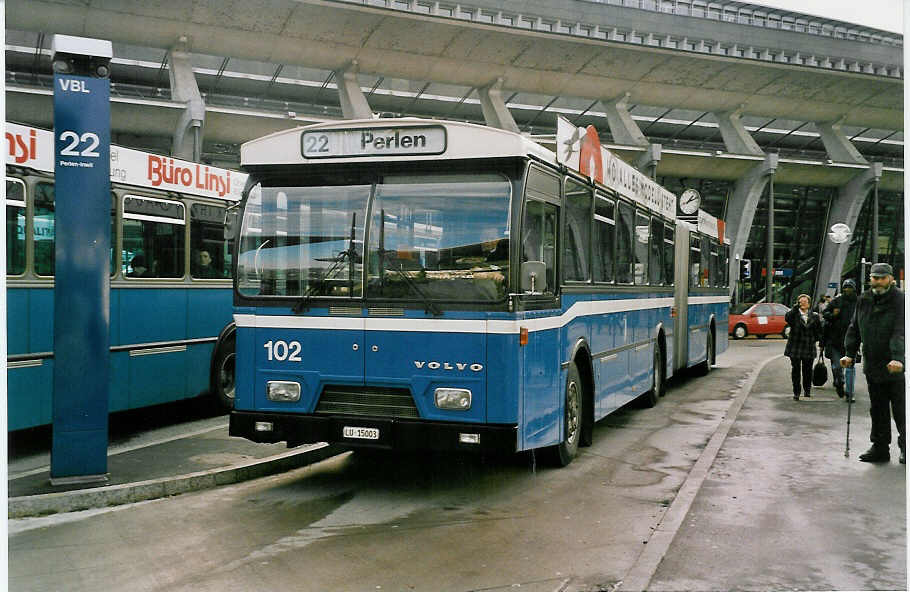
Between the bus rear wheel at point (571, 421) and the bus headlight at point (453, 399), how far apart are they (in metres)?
1.62

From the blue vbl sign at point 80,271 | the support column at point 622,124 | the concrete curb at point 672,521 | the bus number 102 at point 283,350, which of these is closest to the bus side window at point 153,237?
the blue vbl sign at point 80,271

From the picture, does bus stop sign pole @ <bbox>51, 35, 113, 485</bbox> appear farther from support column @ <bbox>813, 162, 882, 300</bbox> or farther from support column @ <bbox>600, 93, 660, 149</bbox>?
support column @ <bbox>600, 93, 660, 149</bbox>

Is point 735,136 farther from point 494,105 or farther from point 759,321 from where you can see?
point 494,105

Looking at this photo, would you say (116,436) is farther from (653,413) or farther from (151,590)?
(653,413)

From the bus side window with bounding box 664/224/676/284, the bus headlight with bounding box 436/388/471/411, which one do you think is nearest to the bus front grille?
the bus headlight with bounding box 436/388/471/411

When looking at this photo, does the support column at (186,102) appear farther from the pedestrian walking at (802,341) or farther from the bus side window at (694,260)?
the pedestrian walking at (802,341)

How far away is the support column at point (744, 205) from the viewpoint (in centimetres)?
3806

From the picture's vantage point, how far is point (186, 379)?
11.4 meters

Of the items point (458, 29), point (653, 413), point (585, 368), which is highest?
point (458, 29)

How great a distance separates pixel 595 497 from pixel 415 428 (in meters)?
1.71

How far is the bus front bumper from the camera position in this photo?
7148 millimetres

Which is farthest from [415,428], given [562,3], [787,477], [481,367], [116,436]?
[562,3]

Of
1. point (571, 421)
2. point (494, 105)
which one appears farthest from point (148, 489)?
point (494, 105)

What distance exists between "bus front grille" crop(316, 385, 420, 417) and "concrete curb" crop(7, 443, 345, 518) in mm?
1217
